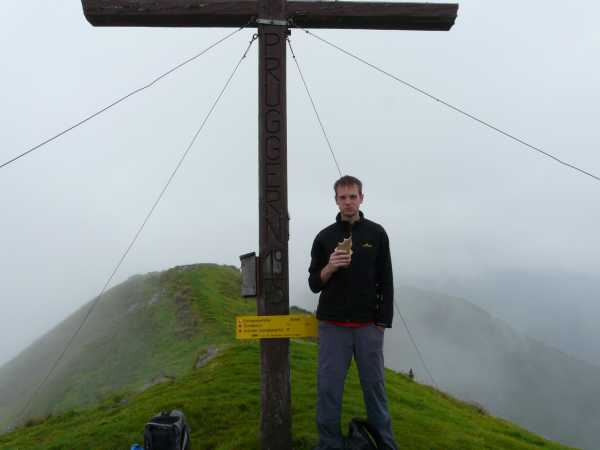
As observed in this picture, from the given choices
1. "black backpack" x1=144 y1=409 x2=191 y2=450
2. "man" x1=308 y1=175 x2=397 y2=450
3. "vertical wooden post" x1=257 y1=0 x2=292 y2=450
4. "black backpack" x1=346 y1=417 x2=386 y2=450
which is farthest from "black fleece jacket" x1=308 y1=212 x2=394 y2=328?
"black backpack" x1=144 y1=409 x2=191 y2=450

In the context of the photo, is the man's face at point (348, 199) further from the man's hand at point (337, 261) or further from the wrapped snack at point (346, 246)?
the man's hand at point (337, 261)

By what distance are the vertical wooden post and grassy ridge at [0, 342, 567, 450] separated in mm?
618

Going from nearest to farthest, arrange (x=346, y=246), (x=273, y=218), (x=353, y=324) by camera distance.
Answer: (x=346, y=246), (x=353, y=324), (x=273, y=218)

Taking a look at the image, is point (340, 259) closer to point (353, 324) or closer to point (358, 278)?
point (358, 278)

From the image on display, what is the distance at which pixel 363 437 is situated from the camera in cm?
552

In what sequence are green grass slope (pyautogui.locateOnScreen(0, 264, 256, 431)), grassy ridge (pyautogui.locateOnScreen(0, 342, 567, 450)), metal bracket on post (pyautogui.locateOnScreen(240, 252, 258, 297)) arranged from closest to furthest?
metal bracket on post (pyautogui.locateOnScreen(240, 252, 258, 297)) → grassy ridge (pyautogui.locateOnScreen(0, 342, 567, 450)) → green grass slope (pyautogui.locateOnScreen(0, 264, 256, 431))

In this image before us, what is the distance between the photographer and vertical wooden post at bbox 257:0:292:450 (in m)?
6.41

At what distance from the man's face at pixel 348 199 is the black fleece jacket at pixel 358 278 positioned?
0.16m

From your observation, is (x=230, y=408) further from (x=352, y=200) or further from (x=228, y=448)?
(x=352, y=200)

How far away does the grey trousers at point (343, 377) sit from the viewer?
18.5 feet

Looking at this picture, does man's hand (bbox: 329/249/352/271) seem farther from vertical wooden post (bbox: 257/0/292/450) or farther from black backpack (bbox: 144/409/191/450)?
black backpack (bbox: 144/409/191/450)

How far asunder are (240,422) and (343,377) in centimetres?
308

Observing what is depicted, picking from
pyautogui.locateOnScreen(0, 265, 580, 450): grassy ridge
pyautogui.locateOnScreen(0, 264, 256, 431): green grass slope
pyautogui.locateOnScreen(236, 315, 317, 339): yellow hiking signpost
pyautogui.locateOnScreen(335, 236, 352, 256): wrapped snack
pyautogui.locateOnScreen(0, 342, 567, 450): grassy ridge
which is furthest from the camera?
pyautogui.locateOnScreen(0, 264, 256, 431): green grass slope

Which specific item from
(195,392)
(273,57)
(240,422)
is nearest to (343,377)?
(240,422)
